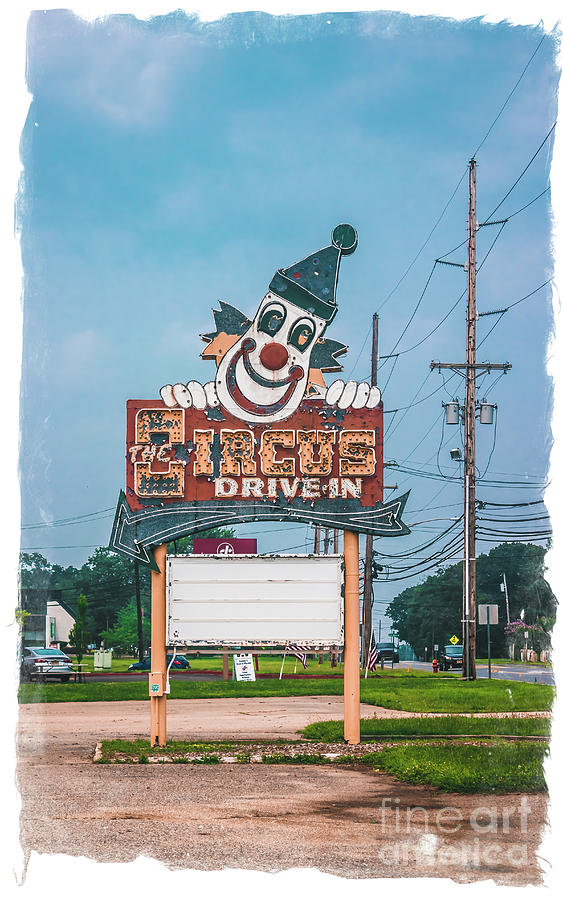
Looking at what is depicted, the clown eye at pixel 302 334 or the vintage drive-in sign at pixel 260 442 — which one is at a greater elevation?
the clown eye at pixel 302 334

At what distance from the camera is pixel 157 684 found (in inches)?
632

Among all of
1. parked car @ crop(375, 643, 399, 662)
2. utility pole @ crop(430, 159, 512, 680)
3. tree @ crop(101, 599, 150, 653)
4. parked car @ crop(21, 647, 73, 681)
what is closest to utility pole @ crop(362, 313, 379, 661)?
utility pole @ crop(430, 159, 512, 680)

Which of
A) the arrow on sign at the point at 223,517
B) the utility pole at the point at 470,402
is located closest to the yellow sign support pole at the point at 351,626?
the arrow on sign at the point at 223,517

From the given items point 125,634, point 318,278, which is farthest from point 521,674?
point 125,634

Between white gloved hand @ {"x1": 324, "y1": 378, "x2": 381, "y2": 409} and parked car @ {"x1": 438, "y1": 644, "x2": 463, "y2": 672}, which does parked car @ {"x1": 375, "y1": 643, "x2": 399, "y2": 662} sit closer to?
parked car @ {"x1": 438, "y1": 644, "x2": 463, "y2": 672}

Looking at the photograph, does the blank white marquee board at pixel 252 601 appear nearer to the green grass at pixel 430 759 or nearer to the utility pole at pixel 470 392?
the green grass at pixel 430 759

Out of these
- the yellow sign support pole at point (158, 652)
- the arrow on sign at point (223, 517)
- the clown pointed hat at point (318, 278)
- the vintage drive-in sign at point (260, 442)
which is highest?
the clown pointed hat at point (318, 278)

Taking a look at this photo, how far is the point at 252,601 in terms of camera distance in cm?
1630

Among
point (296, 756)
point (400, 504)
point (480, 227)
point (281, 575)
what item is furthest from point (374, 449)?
point (480, 227)

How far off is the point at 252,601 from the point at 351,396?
12.0 ft

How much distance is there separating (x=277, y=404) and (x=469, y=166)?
22535 millimetres

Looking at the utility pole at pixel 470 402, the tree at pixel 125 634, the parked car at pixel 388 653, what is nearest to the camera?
the utility pole at pixel 470 402

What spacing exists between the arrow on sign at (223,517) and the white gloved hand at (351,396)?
1576 mm

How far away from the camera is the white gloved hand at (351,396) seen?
649 inches
